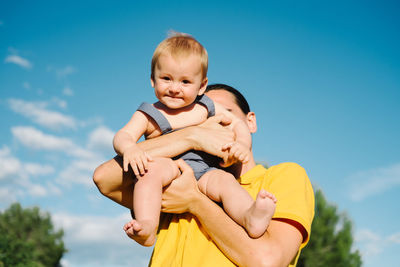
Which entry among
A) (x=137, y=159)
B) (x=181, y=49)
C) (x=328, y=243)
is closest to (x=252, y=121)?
(x=181, y=49)

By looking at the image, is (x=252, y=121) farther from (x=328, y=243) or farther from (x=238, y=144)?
(x=328, y=243)

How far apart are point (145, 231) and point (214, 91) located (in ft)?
6.25

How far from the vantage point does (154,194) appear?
7.59 feet

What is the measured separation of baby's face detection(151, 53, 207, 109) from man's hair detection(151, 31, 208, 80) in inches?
1.3

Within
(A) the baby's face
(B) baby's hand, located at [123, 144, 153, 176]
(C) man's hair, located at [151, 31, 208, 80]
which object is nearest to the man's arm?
(B) baby's hand, located at [123, 144, 153, 176]

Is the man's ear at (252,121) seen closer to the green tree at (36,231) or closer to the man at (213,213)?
the man at (213,213)

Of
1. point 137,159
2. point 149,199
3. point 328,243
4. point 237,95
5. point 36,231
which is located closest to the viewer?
point 149,199

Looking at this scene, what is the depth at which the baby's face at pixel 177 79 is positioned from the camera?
8.73ft

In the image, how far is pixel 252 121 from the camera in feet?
12.5

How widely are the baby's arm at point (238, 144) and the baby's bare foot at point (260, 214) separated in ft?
1.47

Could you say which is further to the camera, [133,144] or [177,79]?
[177,79]

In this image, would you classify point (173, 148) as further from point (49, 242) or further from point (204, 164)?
point (49, 242)

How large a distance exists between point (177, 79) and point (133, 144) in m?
0.55

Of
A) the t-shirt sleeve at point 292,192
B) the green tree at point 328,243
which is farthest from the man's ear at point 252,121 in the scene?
the green tree at point 328,243
